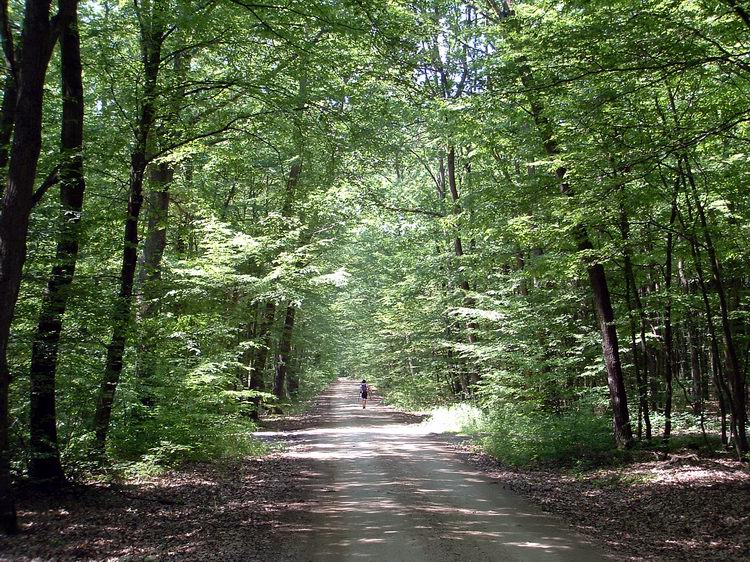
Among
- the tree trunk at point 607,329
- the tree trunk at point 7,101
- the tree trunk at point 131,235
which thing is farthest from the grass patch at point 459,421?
the tree trunk at point 7,101

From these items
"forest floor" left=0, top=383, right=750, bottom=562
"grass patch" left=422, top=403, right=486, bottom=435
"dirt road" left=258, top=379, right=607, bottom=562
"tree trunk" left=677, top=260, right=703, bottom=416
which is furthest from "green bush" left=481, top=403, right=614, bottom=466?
"grass patch" left=422, top=403, right=486, bottom=435

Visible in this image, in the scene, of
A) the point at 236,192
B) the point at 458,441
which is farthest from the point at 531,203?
the point at 236,192

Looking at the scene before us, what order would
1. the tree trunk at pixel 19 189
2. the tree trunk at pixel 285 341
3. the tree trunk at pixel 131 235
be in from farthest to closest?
the tree trunk at pixel 285 341 < the tree trunk at pixel 131 235 < the tree trunk at pixel 19 189

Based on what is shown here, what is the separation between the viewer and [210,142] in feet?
39.0

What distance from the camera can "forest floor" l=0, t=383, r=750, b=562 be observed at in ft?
19.1

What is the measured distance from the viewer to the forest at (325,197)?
706 centimetres

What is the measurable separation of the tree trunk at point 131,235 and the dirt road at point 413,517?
333 centimetres

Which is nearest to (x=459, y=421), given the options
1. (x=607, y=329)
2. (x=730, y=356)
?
(x=607, y=329)

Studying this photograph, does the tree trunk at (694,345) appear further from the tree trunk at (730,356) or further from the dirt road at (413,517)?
the dirt road at (413,517)

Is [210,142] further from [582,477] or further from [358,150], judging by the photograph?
[582,477]

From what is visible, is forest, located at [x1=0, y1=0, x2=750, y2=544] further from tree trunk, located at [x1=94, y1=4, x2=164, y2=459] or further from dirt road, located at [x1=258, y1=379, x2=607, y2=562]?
dirt road, located at [x1=258, y1=379, x2=607, y2=562]

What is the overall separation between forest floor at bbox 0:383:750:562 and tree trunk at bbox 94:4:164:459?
1.15 meters

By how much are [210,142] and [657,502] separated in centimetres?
1074

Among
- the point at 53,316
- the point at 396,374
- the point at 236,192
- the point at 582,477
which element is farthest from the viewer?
the point at 396,374
